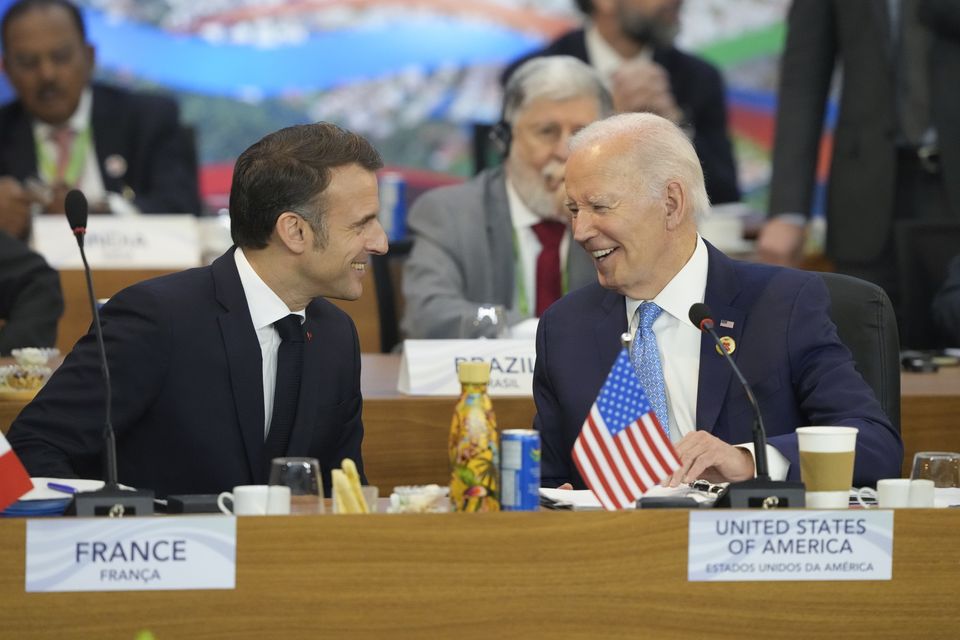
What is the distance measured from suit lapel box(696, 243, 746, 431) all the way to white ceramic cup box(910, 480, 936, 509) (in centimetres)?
71

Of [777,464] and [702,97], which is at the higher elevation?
[702,97]

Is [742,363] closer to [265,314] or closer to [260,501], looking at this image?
[265,314]

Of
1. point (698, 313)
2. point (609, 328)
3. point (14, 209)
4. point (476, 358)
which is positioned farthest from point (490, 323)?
point (14, 209)

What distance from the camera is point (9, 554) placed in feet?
6.72

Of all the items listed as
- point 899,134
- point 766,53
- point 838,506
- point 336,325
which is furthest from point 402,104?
point 838,506

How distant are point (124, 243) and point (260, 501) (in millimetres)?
3154

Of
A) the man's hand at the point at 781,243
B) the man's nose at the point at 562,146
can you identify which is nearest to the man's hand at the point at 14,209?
the man's nose at the point at 562,146

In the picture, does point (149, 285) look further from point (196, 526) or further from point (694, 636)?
point (694, 636)

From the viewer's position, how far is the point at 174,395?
Result: 2977mm

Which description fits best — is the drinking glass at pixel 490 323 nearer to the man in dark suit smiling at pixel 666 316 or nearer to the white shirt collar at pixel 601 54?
the man in dark suit smiling at pixel 666 316

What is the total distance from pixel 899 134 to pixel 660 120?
8.48ft

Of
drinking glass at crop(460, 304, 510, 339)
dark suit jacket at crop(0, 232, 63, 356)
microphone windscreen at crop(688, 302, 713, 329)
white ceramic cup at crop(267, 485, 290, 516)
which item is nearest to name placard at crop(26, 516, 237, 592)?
white ceramic cup at crop(267, 485, 290, 516)

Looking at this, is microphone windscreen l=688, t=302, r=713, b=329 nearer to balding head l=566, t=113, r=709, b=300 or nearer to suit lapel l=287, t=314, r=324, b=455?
balding head l=566, t=113, r=709, b=300

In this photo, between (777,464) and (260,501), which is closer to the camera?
(260,501)
